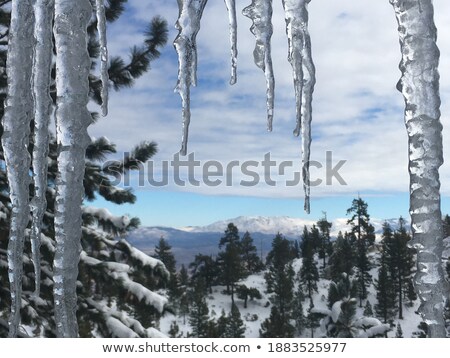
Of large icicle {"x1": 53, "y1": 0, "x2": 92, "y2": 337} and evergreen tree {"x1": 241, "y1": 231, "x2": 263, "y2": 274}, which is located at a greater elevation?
large icicle {"x1": 53, "y1": 0, "x2": 92, "y2": 337}

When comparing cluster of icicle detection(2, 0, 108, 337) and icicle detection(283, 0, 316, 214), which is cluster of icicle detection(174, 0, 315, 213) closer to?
icicle detection(283, 0, 316, 214)

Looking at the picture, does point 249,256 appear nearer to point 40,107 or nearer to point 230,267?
point 230,267

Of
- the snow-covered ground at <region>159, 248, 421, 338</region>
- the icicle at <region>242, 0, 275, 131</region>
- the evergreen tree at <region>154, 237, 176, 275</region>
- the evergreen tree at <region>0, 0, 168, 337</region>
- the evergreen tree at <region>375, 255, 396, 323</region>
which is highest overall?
the icicle at <region>242, 0, 275, 131</region>

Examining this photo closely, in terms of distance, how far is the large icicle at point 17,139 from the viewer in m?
1.94

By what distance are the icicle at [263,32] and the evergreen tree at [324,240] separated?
60.2 m

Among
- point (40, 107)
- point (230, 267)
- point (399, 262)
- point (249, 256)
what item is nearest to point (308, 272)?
point (230, 267)

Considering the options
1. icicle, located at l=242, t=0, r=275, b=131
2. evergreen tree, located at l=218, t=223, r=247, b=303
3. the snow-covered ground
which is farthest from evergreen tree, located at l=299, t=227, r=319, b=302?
icicle, located at l=242, t=0, r=275, b=131

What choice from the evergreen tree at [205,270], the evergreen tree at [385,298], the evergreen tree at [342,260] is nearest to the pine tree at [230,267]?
the evergreen tree at [205,270]

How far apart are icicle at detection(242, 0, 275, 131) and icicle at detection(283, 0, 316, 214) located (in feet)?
0.31

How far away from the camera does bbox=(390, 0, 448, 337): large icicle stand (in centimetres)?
158

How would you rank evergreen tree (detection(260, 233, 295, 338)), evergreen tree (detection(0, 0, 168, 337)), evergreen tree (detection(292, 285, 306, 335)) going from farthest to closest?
evergreen tree (detection(292, 285, 306, 335))
evergreen tree (detection(260, 233, 295, 338))
evergreen tree (detection(0, 0, 168, 337))

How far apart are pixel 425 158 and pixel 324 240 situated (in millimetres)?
61707
